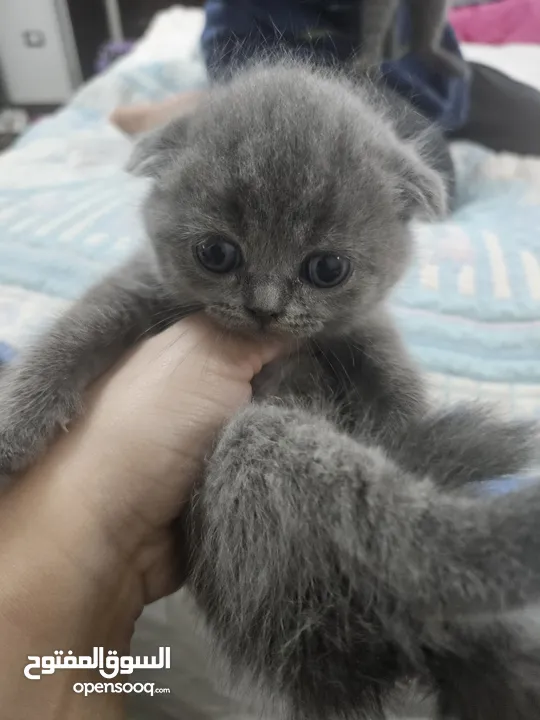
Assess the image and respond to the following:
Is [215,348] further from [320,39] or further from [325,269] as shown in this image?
[320,39]

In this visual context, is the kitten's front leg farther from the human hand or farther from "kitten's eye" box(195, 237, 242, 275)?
"kitten's eye" box(195, 237, 242, 275)

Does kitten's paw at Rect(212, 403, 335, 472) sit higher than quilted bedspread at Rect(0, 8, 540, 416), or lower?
higher

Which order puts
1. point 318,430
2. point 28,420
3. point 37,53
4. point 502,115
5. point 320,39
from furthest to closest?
1. point 37,53
2. point 502,115
3. point 320,39
4. point 28,420
5. point 318,430

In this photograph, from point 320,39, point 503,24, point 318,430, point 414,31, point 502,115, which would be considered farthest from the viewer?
point 503,24

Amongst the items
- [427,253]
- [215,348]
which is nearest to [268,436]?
[215,348]

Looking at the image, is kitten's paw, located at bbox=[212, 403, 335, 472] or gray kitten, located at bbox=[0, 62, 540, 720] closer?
gray kitten, located at bbox=[0, 62, 540, 720]

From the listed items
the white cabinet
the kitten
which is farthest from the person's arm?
the white cabinet

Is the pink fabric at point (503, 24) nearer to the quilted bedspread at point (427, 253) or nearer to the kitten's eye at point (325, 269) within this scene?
the quilted bedspread at point (427, 253)
